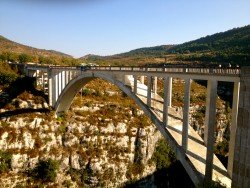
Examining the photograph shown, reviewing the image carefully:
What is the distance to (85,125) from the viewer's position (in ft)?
185

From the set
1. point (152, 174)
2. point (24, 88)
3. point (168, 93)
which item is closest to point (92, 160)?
point (152, 174)

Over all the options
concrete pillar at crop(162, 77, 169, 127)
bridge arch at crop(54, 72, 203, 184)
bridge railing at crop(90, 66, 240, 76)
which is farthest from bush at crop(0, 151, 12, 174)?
concrete pillar at crop(162, 77, 169, 127)

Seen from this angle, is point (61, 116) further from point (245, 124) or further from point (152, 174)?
point (245, 124)

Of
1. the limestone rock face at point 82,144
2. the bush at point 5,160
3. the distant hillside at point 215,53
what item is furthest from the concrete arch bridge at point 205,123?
the bush at point 5,160

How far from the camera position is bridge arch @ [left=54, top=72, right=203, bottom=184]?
20219 millimetres

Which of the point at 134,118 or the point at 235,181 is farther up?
the point at 235,181

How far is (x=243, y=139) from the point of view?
1513cm

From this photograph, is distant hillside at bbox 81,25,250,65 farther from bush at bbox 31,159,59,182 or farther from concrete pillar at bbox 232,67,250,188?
concrete pillar at bbox 232,67,250,188

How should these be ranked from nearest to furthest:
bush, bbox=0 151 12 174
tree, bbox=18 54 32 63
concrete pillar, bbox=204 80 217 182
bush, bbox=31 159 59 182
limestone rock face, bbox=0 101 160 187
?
concrete pillar, bbox=204 80 217 182 → bush, bbox=0 151 12 174 → bush, bbox=31 159 59 182 → limestone rock face, bbox=0 101 160 187 → tree, bbox=18 54 32 63

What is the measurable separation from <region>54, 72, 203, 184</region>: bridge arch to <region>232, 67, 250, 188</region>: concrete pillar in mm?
3804

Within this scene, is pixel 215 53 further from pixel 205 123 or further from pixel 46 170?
A: pixel 205 123

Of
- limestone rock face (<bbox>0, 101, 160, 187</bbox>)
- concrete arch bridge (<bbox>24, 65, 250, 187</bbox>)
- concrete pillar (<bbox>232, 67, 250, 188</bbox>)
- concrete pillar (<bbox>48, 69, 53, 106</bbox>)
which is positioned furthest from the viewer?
concrete pillar (<bbox>48, 69, 53, 106</bbox>)

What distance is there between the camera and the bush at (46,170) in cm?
4922

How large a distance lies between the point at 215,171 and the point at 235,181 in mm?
2709
